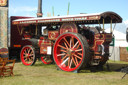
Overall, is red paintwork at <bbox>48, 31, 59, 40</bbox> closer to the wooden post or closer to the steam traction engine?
the steam traction engine

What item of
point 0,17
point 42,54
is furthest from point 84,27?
point 0,17

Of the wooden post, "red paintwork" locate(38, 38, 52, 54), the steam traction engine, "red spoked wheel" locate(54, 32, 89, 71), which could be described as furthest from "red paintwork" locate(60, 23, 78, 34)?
the wooden post

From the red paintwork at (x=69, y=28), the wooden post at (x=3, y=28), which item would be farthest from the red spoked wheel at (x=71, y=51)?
the wooden post at (x=3, y=28)

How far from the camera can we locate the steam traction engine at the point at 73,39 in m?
8.73

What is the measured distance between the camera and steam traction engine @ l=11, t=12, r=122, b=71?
8.73 m

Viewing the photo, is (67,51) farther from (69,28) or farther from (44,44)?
(44,44)

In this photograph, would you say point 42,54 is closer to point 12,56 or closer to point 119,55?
point 12,56

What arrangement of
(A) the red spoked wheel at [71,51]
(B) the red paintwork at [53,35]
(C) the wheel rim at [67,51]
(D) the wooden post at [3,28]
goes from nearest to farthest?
(A) the red spoked wheel at [71,51]
(C) the wheel rim at [67,51]
(B) the red paintwork at [53,35]
(D) the wooden post at [3,28]

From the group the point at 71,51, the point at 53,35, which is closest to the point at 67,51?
the point at 71,51

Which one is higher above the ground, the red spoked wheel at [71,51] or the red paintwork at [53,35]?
the red paintwork at [53,35]

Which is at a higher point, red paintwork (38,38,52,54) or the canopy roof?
the canopy roof

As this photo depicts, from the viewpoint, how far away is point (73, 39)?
9344mm

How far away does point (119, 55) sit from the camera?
14.9m

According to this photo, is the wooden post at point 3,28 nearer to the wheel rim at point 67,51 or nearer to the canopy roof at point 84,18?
the canopy roof at point 84,18
